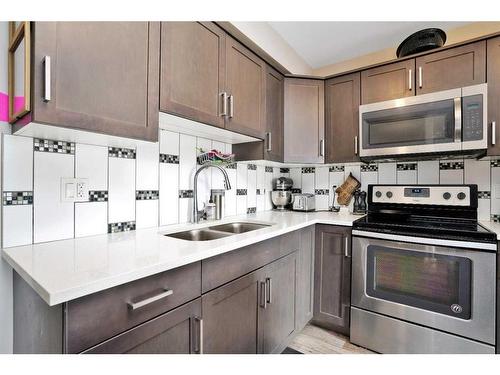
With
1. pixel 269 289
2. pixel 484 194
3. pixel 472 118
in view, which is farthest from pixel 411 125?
pixel 269 289

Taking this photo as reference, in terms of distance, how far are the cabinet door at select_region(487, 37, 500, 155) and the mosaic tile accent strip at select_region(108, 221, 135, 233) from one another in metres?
2.28

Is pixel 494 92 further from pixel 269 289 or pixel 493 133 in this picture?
pixel 269 289

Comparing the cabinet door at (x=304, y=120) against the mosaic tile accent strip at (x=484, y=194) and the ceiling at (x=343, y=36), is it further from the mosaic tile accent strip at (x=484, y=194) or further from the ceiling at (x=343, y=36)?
the mosaic tile accent strip at (x=484, y=194)

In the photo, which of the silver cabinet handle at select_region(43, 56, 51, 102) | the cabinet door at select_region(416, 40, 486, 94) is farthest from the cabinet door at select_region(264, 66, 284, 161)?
the silver cabinet handle at select_region(43, 56, 51, 102)

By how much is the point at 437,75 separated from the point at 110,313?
2.36 meters

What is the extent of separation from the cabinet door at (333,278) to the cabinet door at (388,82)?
112cm

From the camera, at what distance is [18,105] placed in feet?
2.90

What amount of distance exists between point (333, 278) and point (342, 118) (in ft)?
4.44

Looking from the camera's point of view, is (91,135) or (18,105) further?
(91,135)

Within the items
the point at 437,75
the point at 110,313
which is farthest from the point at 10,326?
the point at 437,75

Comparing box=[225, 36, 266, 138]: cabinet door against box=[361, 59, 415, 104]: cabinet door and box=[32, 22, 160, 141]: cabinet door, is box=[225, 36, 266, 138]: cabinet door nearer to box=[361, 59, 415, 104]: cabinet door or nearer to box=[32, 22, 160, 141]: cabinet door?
box=[32, 22, 160, 141]: cabinet door

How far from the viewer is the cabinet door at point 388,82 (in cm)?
186

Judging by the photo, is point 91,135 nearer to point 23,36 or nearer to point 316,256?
point 23,36

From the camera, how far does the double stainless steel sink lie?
146 cm
